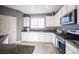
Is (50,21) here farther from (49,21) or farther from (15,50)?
(15,50)

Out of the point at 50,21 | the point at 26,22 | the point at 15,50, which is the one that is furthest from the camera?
the point at 26,22

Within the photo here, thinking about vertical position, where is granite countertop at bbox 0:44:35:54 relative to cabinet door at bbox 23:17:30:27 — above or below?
below

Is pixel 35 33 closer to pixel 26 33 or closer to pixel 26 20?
pixel 26 33

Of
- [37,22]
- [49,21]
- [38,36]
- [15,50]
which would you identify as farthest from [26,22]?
[15,50]

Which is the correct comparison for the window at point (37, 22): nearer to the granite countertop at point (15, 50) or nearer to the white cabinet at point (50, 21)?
the white cabinet at point (50, 21)

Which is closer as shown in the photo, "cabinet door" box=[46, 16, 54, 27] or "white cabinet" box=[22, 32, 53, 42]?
"white cabinet" box=[22, 32, 53, 42]

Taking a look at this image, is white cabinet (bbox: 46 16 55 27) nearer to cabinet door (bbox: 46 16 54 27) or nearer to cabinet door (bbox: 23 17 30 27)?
cabinet door (bbox: 46 16 54 27)

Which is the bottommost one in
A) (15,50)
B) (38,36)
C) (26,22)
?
(38,36)

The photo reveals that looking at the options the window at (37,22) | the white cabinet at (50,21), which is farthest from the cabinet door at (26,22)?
the white cabinet at (50,21)

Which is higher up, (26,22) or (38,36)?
(26,22)

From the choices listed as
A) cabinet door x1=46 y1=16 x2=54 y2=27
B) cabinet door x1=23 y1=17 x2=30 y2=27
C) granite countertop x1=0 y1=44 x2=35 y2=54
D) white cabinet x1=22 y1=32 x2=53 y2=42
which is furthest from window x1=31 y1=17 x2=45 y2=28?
granite countertop x1=0 y1=44 x2=35 y2=54

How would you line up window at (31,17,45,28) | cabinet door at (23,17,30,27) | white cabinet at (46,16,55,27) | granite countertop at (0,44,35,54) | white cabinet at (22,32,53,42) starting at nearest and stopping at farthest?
granite countertop at (0,44,35,54)
white cabinet at (22,32,53,42)
white cabinet at (46,16,55,27)
cabinet door at (23,17,30,27)
window at (31,17,45,28)
